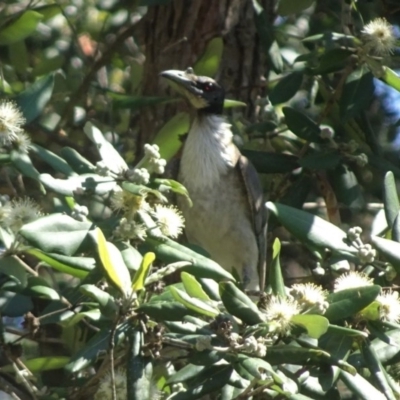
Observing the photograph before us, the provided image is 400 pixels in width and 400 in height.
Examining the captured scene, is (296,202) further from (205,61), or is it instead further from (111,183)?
(111,183)

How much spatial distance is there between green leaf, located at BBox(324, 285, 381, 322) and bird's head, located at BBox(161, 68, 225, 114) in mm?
2129

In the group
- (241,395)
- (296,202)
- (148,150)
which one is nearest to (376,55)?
(296,202)

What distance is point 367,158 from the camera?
5266 mm

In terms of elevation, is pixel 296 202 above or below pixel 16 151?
below

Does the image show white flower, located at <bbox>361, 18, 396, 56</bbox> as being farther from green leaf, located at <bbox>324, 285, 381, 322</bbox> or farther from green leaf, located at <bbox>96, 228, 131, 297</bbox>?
green leaf, located at <bbox>96, 228, 131, 297</bbox>

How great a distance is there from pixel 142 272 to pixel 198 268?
0.42 meters

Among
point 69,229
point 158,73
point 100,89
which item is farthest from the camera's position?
point 100,89

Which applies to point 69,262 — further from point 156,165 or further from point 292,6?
point 292,6

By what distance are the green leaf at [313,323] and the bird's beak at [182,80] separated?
2257 millimetres

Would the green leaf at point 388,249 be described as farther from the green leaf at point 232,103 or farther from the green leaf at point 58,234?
the green leaf at point 232,103

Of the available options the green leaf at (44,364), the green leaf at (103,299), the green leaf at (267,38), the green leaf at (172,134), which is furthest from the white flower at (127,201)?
the green leaf at (267,38)

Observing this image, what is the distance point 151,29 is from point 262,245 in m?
1.37

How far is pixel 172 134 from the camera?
5469 mm

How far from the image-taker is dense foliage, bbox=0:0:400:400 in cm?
354
